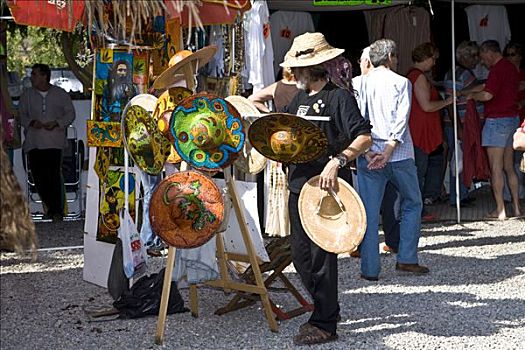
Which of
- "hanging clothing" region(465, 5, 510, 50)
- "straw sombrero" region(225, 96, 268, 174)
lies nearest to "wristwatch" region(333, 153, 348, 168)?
"straw sombrero" region(225, 96, 268, 174)

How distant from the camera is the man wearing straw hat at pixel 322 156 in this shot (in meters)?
5.37

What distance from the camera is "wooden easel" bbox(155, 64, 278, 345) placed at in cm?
556

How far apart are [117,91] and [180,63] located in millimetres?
897

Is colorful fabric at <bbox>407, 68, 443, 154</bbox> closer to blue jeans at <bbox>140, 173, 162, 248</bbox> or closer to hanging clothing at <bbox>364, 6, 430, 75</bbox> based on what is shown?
hanging clothing at <bbox>364, 6, 430, 75</bbox>

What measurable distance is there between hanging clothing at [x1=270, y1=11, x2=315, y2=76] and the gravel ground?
3.45 metres

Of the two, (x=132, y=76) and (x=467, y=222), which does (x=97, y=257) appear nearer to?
(x=132, y=76)

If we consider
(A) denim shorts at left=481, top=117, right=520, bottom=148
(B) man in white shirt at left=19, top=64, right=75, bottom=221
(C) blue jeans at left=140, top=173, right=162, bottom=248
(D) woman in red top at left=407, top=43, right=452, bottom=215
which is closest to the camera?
(C) blue jeans at left=140, top=173, right=162, bottom=248

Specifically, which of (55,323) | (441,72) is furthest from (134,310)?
(441,72)

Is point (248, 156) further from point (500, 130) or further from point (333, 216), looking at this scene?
point (500, 130)

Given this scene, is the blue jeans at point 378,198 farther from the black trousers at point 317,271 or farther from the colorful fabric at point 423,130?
the colorful fabric at point 423,130

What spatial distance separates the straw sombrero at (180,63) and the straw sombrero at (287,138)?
581mm

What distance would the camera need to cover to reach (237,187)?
624 cm

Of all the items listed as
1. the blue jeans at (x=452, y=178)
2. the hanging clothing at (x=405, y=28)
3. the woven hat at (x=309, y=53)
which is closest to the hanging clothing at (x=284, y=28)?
the hanging clothing at (x=405, y=28)

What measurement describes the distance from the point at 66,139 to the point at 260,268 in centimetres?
551
